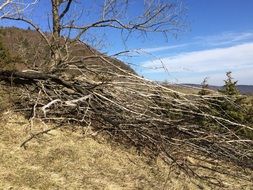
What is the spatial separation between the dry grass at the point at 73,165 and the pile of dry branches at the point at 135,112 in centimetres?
30

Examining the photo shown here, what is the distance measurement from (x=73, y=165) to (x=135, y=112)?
142 centimetres

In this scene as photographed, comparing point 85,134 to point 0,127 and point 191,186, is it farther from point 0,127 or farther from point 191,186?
point 191,186

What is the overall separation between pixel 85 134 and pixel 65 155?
0.83 metres

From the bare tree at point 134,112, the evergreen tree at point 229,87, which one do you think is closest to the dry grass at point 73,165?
the bare tree at point 134,112

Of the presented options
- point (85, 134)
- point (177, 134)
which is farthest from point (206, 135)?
point (85, 134)

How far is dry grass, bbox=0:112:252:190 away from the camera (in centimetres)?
575

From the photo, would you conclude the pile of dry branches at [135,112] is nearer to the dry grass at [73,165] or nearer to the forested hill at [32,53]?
the dry grass at [73,165]

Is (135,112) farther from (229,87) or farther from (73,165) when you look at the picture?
(229,87)

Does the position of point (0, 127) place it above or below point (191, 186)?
above

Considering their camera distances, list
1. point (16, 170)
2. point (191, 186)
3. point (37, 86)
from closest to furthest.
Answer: point (16, 170)
point (191, 186)
point (37, 86)

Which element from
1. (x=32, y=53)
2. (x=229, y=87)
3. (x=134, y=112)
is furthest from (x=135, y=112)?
(x=229, y=87)

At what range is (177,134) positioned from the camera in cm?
754

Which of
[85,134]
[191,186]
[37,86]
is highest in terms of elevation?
[37,86]

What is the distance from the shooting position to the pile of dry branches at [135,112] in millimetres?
7184
